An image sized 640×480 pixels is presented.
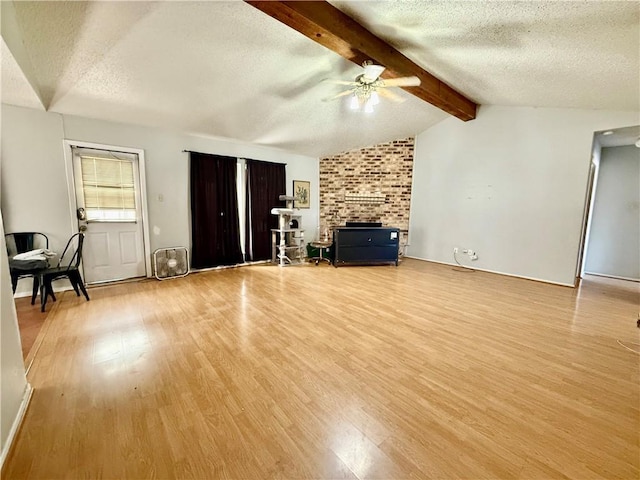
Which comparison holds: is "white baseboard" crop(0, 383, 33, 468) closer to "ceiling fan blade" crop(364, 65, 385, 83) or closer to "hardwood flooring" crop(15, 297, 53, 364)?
"hardwood flooring" crop(15, 297, 53, 364)

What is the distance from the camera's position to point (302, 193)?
20.6 ft

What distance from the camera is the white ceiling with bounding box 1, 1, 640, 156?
83.2 inches

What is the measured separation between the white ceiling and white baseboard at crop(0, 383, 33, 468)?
7.99 feet

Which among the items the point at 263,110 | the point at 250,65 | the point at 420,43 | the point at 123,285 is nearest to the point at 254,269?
the point at 123,285

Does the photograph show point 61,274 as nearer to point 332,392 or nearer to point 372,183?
point 332,392

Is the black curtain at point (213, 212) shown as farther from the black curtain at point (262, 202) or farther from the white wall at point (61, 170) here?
the black curtain at point (262, 202)

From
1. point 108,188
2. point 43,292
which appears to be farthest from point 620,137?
point 43,292

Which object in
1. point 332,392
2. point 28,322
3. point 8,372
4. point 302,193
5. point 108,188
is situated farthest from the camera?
point 302,193

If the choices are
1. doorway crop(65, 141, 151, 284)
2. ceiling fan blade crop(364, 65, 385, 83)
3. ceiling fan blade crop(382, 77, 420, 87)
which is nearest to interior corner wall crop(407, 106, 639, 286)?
ceiling fan blade crop(382, 77, 420, 87)

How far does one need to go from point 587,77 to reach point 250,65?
376 cm

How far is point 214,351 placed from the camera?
84.4 inches

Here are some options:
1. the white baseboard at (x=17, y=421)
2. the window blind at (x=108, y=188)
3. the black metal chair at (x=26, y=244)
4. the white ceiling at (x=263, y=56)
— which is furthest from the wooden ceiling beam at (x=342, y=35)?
the black metal chair at (x=26, y=244)

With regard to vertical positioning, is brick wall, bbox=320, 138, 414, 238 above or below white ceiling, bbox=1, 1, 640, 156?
below

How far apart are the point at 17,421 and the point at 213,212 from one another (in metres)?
3.85
